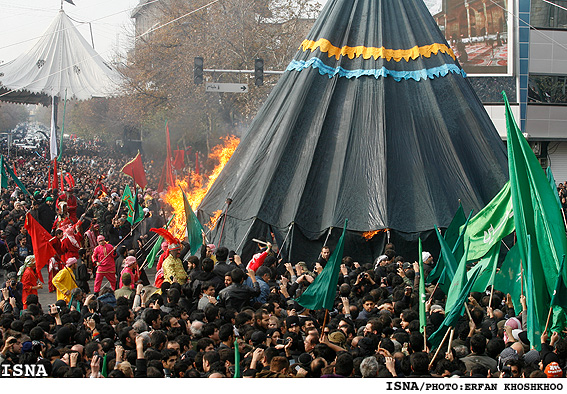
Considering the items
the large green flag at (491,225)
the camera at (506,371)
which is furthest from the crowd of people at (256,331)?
→ the large green flag at (491,225)

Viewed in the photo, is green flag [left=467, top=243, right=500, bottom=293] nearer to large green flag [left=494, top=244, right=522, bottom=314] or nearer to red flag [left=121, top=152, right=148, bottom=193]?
large green flag [left=494, top=244, right=522, bottom=314]

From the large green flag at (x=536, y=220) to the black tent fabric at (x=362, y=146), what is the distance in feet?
21.1

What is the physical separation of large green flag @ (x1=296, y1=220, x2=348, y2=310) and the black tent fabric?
550 cm

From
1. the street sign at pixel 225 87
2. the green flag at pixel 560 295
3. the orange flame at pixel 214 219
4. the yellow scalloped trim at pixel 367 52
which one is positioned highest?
the yellow scalloped trim at pixel 367 52

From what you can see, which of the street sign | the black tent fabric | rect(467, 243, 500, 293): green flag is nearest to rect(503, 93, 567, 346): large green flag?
rect(467, 243, 500, 293): green flag

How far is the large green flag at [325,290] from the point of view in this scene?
27.2 feet

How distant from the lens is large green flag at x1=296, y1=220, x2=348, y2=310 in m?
8.30

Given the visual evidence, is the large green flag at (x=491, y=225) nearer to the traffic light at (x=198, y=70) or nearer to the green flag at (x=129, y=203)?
the green flag at (x=129, y=203)

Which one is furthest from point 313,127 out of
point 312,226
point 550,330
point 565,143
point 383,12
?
point 565,143

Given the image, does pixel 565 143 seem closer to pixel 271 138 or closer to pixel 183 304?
pixel 271 138

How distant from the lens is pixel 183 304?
900 centimetres

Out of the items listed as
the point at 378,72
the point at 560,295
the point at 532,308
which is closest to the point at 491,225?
the point at 560,295

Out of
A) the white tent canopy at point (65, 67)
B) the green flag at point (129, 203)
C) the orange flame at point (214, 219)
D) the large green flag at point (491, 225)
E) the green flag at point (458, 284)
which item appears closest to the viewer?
the green flag at point (458, 284)

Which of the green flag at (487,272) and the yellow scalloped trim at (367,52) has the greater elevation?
the yellow scalloped trim at (367,52)
